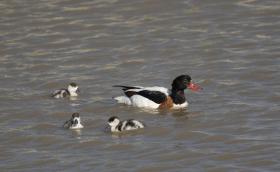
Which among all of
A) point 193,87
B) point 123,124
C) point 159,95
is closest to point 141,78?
point 159,95

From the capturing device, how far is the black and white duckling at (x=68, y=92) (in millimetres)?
15430

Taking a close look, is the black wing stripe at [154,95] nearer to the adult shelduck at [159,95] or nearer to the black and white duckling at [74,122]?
the adult shelduck at [159,95]

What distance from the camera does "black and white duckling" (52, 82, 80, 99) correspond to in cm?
1543

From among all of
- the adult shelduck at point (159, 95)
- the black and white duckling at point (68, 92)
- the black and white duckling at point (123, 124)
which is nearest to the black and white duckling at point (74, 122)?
the black and white duckling at point (123, 124)

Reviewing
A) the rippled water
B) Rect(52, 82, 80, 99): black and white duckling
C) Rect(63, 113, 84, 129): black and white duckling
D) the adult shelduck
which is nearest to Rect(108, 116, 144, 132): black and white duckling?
the rippled water

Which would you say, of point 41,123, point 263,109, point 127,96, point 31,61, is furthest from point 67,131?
point 31,61

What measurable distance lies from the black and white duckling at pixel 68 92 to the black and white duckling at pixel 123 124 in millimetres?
2096

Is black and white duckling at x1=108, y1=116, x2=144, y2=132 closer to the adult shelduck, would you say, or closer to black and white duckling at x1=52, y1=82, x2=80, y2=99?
the adult shelduck

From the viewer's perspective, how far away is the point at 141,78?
16.4 m

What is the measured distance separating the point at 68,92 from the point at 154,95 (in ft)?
4.68

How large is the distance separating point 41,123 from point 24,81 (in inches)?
108

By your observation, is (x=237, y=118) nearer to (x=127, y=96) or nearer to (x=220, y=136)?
(x=220, y=136)

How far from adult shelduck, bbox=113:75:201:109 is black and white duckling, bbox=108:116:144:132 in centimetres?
169

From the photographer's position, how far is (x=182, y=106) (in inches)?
593
